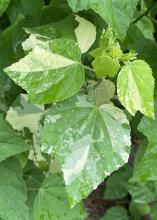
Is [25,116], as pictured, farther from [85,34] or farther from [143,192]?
[143,192]

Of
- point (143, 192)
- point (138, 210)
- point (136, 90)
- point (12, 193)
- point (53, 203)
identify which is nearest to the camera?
point (136, 90)

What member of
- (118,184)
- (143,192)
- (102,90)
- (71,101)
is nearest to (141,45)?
(102,90)

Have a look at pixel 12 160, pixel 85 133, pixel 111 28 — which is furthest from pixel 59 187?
pixel 111 28

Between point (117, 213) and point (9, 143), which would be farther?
point (117, 213)

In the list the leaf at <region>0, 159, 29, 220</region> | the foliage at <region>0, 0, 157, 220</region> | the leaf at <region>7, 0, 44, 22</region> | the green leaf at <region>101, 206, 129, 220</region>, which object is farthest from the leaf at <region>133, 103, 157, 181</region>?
the green leaf at <region>101, 206, 129, 220</region>

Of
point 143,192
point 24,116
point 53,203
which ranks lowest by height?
point 143,192

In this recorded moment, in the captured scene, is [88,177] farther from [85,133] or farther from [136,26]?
[136,26]

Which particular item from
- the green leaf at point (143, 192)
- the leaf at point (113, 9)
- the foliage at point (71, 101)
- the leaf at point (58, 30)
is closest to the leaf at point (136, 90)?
the foliage at point (71, 101)
